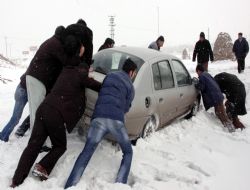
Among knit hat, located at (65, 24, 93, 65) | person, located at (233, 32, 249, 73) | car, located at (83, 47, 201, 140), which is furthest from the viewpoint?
person, located at (233, 32, 249, 73)

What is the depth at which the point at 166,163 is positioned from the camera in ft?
19.4

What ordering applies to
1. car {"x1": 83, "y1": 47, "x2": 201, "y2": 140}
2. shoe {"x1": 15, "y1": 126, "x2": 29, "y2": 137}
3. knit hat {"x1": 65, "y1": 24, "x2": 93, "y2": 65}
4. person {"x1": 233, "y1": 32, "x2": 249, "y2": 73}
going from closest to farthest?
knit hat {"x1": 65, "y1": 24, "x2": 93, "y2": 65}, car {"x1": 83, "y1": 47, "x2": 201, "y2": 140}, shoe {"x1": 15, "y1": 126, "x2": 29, "y2": 137}, person {"x1": 233, "y1": 32, "x2": 249, "y2": 73}

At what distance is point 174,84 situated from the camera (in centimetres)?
756

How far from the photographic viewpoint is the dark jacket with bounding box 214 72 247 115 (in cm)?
885

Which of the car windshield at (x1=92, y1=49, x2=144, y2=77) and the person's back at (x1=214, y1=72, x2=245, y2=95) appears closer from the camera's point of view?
the car windshield at (x1=92, y1=49, x2=144, y2=77)

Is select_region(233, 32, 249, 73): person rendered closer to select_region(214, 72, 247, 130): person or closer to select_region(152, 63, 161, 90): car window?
select_region(214, 72, 247, 130): person

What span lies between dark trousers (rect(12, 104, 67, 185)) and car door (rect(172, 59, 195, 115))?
10.9ft

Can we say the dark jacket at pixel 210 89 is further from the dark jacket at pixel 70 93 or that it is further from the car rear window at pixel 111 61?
the dark jacket at pixel 70 93

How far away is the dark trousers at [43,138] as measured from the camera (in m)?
4.87

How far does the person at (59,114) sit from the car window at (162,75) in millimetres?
1762

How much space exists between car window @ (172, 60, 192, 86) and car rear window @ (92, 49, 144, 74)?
55.4 inches

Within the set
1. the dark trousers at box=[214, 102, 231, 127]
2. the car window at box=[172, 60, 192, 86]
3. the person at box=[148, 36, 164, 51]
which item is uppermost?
the person at box=[148, 36, 164, 51]

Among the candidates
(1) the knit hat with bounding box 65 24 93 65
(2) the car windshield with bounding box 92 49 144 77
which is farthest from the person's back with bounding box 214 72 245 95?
(1) the knit hat with bounding box 65 24 93 65

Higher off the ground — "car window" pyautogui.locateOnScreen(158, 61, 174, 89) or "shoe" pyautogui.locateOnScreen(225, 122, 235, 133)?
"car window" pyautogui.locateOnScreen(158, 61, 174, 89)
